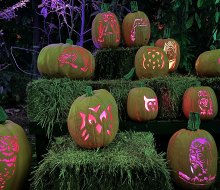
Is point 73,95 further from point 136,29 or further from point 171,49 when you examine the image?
point 171,49

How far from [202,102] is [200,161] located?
79 centimetres

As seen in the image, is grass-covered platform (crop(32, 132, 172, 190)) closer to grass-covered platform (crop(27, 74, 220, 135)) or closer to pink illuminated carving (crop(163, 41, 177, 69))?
grass-covered platform (crop(27, 74, 220, 135))

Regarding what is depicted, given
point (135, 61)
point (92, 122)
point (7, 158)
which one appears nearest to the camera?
point (92, 122)

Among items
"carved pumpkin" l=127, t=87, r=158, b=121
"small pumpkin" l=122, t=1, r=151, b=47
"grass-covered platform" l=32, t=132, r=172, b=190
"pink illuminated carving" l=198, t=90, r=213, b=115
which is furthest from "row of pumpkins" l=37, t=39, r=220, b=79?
"grass-covered platform" l=32, t=132, r=172, b=190

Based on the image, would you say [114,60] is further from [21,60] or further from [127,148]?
[21,60]

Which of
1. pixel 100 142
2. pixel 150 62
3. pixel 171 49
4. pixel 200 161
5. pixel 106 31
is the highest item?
pixel 106 31

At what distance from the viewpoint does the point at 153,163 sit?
2348 millimetres

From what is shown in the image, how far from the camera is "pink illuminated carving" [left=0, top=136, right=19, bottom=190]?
2.71 meters

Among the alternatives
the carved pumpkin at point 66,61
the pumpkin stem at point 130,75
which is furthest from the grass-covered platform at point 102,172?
the pumpkin stem at point 130,75

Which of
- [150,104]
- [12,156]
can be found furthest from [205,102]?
[12,156]

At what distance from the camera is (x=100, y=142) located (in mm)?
2576

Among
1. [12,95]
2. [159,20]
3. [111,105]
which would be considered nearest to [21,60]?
[12,95]

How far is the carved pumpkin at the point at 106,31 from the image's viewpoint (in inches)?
163

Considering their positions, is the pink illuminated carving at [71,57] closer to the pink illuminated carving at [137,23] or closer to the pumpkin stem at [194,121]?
the pink illuminated carving at [137,23]
